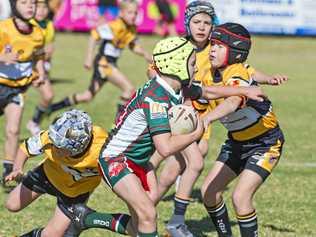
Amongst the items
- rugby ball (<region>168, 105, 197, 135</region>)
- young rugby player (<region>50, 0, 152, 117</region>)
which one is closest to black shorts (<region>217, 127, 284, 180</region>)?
rugby ball (<region>168, 105, 197, 135</region>)

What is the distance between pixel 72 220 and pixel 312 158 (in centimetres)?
557

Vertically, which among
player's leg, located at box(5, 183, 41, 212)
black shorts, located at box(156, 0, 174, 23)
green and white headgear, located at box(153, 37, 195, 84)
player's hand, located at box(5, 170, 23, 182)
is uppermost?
green and white headgear, located at box(153, 37, 195, 84)

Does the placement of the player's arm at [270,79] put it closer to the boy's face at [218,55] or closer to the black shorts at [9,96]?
the boy's face at [218,55]

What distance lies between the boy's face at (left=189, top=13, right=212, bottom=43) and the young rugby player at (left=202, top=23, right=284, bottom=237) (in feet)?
4.71

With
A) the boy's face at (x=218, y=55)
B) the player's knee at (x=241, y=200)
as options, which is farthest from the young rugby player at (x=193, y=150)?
the player's knee at (x=241, y=200)

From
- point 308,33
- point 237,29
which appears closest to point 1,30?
point 237,29

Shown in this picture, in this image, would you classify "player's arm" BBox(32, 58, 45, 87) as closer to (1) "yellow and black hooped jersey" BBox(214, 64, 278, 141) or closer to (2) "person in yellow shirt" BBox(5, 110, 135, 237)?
(2) "person in yellow shirt" BBox(5, 110, 135, 237)

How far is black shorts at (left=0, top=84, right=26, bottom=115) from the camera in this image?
10141 millimetres

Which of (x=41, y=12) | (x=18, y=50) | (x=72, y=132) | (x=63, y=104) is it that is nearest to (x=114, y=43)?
(x=41, y=12)

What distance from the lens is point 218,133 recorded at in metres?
13.6

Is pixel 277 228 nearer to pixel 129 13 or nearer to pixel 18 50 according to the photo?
pixel 18 50

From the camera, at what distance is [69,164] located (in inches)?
271

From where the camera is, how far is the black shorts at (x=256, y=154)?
7.39 m

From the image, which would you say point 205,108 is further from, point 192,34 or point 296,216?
point 296,216
